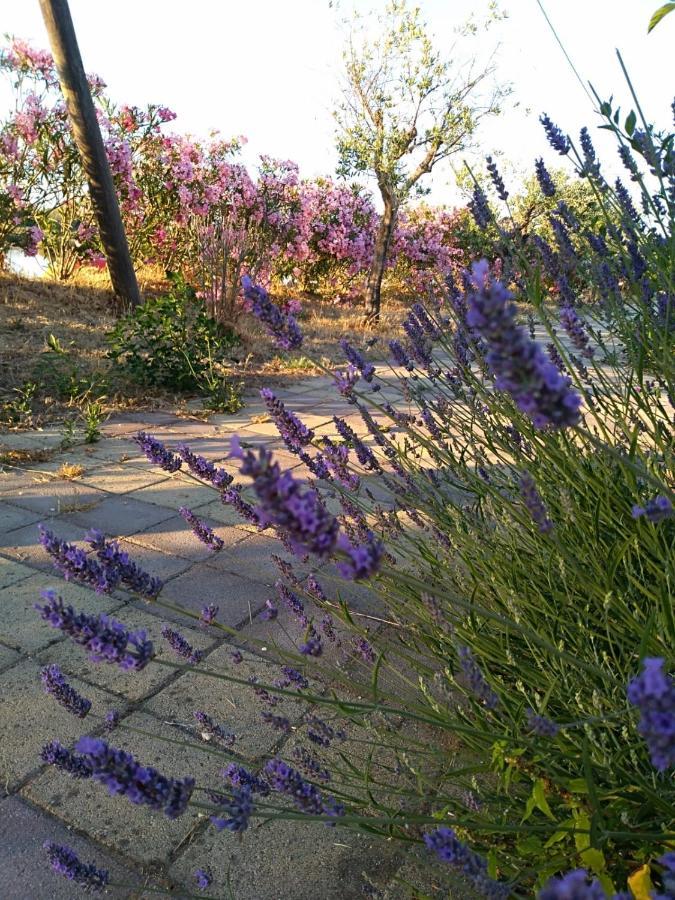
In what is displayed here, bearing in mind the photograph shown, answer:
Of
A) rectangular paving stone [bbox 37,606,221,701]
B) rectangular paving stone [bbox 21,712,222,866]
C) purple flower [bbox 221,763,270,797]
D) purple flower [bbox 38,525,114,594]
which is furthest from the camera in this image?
rectangular paving stone [bbox 37,606,221,701]

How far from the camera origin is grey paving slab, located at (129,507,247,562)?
9.14 feet

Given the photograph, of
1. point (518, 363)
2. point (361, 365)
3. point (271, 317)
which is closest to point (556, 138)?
point (361, 365)

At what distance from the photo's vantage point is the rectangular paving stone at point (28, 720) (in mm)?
1618

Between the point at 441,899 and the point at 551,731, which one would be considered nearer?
the point at 551,731

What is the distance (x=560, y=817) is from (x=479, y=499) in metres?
0.81

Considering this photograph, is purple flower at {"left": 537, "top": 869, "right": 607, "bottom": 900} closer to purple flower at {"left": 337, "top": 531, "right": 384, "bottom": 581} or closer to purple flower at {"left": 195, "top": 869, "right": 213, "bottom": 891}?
purple flower at {"left": 337, "top": 531, "right": 384, "bottom": 581}

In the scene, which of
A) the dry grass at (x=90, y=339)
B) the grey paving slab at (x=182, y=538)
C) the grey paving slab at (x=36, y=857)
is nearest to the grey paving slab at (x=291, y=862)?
the grey paving slab at (x=36, y=857)

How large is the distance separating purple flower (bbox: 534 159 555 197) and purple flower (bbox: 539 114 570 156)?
14 centimetres

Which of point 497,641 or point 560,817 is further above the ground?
point 497,641

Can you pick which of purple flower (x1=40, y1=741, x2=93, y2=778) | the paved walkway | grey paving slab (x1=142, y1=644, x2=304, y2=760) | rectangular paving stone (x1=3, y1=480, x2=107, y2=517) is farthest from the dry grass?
purple flower (x1=40, y1=741, x2=93, y2=778)

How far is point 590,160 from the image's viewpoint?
69.4 inches

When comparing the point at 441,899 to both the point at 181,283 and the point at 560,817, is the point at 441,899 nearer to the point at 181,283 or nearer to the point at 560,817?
the point at 560,817

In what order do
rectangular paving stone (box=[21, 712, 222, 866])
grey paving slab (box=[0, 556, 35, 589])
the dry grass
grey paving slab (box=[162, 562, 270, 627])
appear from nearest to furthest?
rectangular paving stone (box=[21, 712, 222, 866]) < grey paving slab (box=[162, 562, 270, 627]) < grey paving slab (box=[0, 556, 35, 589]) < the dry grass

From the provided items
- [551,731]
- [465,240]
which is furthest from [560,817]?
[465,240]
